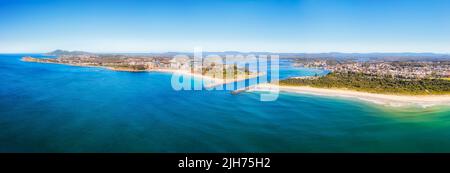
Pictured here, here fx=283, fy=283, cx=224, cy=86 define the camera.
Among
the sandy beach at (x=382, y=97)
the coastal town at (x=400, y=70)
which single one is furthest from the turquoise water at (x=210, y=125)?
the coastal town at (x=400, y=70)

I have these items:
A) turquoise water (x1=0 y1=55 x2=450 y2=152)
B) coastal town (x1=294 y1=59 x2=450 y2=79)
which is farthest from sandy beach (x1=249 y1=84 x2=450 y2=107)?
coastal town (x1=294 y1=59 x2=450 y2=79)

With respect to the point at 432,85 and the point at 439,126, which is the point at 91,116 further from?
the point at 432,85

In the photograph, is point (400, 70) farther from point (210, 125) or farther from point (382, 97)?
point (210, 125)

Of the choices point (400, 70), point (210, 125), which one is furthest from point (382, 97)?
point (400, 70)

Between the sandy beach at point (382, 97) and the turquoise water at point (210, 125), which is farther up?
the sandy beach at point (382, 97)

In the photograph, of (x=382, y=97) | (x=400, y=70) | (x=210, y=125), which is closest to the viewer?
(x=210, y=125)

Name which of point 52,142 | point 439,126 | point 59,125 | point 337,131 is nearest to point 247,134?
point 337,131

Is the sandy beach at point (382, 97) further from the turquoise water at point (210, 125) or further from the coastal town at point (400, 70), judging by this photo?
the coastal town at point (400, 70)

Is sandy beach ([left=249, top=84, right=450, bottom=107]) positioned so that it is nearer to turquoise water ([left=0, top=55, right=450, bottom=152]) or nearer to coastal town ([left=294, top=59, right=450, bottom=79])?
turquoise water ([left=0, top=55, right=450, bottom=152])
